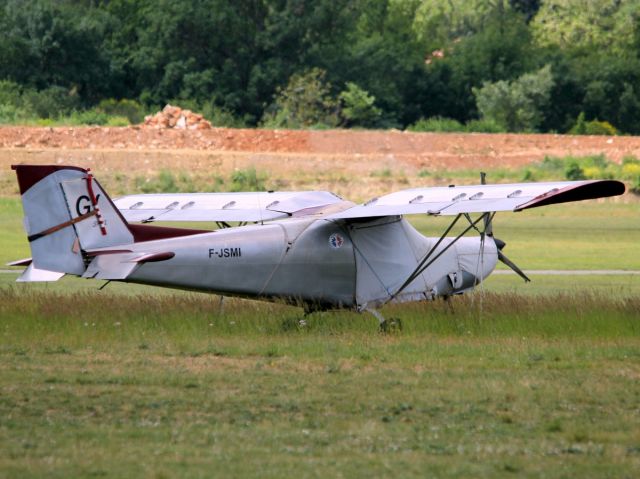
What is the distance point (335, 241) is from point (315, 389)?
5.15 meters

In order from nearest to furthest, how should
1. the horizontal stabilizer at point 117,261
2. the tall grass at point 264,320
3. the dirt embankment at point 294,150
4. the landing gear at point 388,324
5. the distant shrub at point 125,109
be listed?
the horizontal stabilizer at point 117,261 < the tall grass at point 264,320 < the landing gear at point 388,324 < the dirt embankment at point 294,150 < the distant shrub at point 125,109

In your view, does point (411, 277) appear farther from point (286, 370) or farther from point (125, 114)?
point (125, 114)

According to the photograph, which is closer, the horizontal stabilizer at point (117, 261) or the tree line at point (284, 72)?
the horizontal stabilizer at point (117, 261)

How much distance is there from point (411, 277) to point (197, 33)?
63212 mm

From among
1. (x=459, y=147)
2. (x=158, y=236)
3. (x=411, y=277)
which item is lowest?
(x=459, y=147)

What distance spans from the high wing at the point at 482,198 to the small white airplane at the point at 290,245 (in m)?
0.02

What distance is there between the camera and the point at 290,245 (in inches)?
671

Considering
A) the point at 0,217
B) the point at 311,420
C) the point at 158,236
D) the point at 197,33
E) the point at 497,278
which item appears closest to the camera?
the point at 311,420

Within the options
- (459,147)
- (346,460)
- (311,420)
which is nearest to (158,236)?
(311,420)

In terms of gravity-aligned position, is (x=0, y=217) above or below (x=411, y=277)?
below

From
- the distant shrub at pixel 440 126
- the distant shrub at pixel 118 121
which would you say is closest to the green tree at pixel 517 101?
the distant shrub at pixel 440 126

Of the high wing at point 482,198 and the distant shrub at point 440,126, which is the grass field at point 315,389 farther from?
the distant shrub at point 440,126

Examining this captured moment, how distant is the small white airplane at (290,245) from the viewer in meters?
15.8

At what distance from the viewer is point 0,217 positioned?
4569 centimetres
